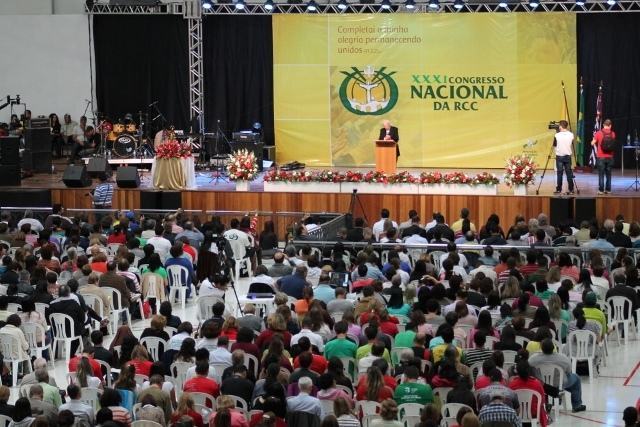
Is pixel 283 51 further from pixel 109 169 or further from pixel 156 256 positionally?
pixel 156 256

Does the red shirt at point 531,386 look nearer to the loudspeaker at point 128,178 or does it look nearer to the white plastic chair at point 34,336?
the white plastic chair at point 34,336

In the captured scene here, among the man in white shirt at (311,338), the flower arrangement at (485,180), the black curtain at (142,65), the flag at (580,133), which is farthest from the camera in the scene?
the black curtain at (142,65)

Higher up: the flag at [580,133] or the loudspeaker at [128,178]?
the flag at [580,133]

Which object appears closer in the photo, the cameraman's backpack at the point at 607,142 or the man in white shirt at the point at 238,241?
the man in white shirt at the point at 238,241

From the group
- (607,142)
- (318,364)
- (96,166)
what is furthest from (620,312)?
(96,166)

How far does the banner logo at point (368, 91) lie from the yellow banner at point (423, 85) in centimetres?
2

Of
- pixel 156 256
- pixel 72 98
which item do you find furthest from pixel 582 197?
pixel 72 98

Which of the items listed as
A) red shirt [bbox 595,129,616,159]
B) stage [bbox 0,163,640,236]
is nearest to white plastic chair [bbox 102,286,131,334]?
stage [bbox 0,163,640,236]

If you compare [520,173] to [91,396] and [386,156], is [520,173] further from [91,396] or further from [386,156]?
[91,396]

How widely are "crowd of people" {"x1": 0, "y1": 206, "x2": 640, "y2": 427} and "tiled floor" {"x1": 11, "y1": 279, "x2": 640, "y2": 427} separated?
19cm

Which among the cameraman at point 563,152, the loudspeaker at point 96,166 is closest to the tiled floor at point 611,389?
the cameraman at point 563,152

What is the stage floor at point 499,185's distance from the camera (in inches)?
972

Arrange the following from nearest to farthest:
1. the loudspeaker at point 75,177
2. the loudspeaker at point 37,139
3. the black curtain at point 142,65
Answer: the loudspeaker at point 75,177 → the loudspeaker at point 37,139 → the black curtain at point 142,65

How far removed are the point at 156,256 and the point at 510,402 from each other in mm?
7515
